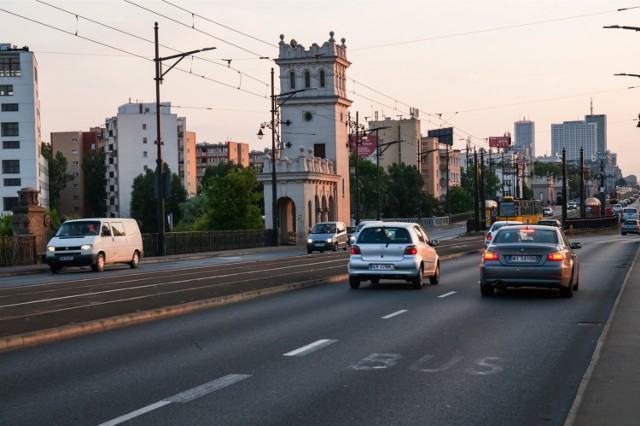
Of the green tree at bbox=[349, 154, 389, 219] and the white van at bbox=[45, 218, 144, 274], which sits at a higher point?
the green tree at bbox=[349, 154, 389, 219]

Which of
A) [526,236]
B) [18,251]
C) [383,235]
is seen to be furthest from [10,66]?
[526,236]

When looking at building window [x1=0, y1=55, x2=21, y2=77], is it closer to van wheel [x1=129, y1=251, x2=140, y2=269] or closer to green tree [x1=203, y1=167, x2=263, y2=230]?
green tree [x1=203, y1=167, x2=263, y2=230]

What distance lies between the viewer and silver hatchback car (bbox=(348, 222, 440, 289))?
71.4 ft

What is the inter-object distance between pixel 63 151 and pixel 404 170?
7152 centimetres

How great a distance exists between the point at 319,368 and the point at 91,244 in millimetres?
23417

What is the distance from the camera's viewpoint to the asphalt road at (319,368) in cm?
777

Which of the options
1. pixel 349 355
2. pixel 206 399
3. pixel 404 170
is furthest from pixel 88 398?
pixel 404 170

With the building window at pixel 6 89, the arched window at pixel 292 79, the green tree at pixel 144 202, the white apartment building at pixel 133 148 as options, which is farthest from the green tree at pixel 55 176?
the arched window at pixel 292 79

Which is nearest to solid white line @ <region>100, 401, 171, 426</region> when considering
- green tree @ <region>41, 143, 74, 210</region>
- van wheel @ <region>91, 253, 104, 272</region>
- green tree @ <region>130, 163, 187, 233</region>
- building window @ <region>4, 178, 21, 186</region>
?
van wheel @ <region>91, 253, 104, 272</region>

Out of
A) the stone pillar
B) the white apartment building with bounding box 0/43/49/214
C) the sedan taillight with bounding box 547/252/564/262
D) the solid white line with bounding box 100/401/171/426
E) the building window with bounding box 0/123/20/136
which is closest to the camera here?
the solid white line with bounding box 100/401/171/426

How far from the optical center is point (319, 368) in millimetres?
10094

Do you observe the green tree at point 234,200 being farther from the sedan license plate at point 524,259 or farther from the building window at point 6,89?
the sedan license plate at point 524,259

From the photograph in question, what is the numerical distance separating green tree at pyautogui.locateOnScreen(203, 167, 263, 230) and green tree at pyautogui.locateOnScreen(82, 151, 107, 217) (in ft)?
264

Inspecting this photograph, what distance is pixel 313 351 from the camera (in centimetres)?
1143
